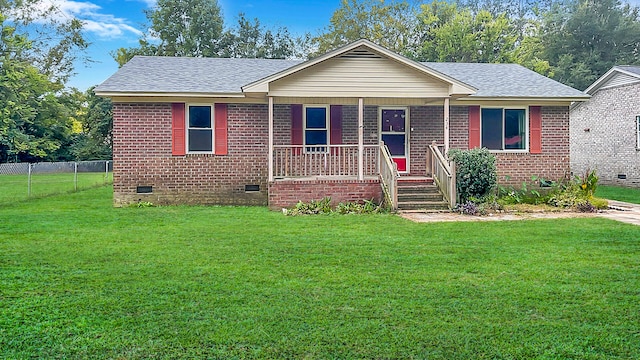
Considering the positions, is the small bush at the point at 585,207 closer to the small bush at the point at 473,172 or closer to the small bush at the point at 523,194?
the small bush at the point at 523,194

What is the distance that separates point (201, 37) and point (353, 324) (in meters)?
32.4

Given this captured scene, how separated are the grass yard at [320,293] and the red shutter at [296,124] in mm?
5246

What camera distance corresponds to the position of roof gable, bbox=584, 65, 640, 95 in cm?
1877

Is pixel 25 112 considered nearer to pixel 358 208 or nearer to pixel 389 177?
pixel 358 208

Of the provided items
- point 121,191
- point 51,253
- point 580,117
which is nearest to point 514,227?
point 51,253

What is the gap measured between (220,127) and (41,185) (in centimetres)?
844

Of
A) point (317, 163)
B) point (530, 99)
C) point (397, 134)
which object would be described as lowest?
point (317, 163)

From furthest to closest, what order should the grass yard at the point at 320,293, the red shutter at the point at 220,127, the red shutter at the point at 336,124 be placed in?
the red shutter at the point at 336,124 < the red shutter at the point at 220,127 < the grass yard at the point at 320,293

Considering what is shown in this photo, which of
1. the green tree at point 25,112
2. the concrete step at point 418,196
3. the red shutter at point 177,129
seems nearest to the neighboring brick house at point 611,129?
the concrete step at point 418,196

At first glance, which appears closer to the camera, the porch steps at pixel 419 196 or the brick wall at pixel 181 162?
the porch steps at pixel 419 196

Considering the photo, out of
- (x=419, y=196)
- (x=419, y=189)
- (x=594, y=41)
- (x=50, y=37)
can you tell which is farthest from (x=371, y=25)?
(x=419, y=196)

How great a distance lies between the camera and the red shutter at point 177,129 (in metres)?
12.9

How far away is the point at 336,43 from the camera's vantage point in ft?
115

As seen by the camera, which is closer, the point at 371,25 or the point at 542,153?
the point at 542,153
